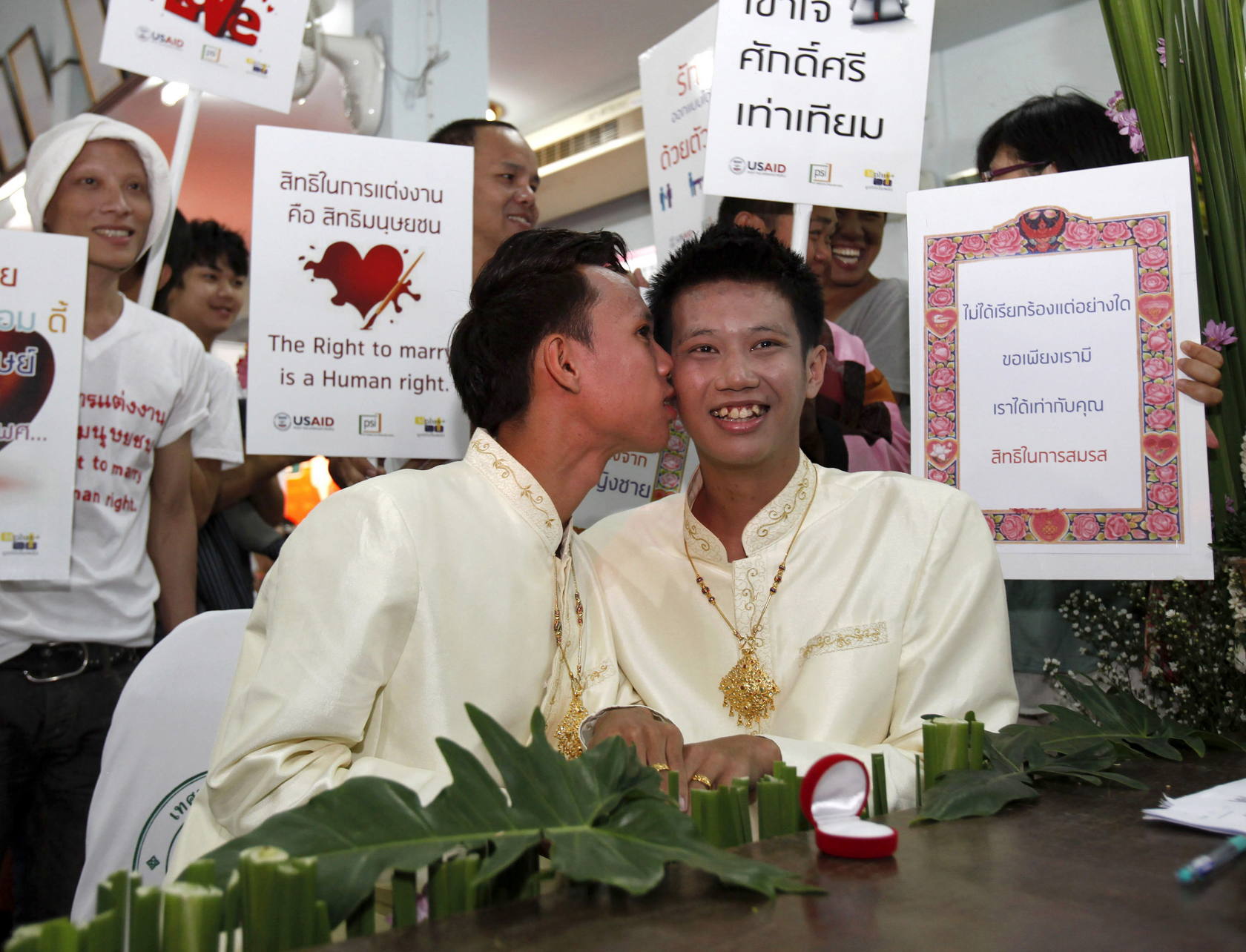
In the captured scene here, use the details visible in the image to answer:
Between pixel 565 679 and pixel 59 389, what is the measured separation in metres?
1.29

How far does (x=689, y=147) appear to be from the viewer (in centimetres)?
336

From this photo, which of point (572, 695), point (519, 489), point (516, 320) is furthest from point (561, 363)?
point (572, 695)

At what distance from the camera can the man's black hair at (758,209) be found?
10.8 feet

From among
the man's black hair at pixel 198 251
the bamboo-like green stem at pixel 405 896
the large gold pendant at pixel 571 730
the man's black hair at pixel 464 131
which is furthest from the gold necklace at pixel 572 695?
the man's black hair at pixel 198 251

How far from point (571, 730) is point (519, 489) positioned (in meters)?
0.41

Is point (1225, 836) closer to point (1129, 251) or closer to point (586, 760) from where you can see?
point (586, 760)

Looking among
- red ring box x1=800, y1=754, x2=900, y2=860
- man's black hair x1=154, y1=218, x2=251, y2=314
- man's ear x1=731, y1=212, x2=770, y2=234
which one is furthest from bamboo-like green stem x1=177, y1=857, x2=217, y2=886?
man's black hair x1=154, y1=218, x2=251, y2=314

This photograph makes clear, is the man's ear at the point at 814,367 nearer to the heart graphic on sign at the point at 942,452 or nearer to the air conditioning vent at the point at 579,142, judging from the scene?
the heart graphic on sign at the point at 942,452

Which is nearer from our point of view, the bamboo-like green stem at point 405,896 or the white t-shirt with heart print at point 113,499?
the bamboo-like green stem at point 405,896

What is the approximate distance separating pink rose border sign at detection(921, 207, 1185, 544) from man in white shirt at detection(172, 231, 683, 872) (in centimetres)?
66

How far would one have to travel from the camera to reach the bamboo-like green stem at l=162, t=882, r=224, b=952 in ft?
2.87

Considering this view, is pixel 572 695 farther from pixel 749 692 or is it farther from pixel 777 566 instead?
pixel 777 566

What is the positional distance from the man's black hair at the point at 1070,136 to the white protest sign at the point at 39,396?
7.19ft

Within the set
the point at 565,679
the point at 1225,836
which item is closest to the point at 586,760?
the point at 1225,836
